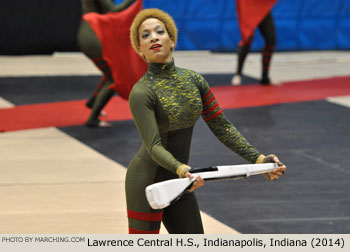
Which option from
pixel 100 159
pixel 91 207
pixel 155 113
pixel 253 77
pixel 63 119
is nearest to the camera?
pixel 155 113

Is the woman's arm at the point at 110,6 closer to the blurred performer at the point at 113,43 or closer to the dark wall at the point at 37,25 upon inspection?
the blurred performer at the point at 113,43

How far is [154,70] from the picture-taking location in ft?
11.1

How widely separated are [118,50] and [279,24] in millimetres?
6606

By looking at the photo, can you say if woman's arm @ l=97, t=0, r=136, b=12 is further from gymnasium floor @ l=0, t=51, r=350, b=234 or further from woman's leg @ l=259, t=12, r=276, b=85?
woman's leg @ l=259, t=12, r=276, b=85

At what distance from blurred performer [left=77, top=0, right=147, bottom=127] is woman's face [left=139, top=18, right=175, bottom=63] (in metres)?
4.22

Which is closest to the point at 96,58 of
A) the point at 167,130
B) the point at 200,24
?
the point at 167,130

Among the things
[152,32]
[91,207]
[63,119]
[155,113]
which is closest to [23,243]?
[155,113]

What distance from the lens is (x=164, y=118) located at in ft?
10.9

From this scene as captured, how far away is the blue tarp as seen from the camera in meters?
13.4

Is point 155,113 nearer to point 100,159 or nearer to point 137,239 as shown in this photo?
point 137,239

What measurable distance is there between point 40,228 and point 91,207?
0.54 m

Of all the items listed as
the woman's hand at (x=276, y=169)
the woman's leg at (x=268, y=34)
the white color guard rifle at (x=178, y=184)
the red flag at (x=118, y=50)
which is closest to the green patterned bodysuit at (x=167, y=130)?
the woman's hand at (x=276, y=169)

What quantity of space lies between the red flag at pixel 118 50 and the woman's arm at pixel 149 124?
4352 millimetres

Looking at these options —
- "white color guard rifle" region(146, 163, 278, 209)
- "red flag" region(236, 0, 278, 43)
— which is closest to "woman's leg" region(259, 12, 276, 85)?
"red flag" region(236, 0, 278, 43)
